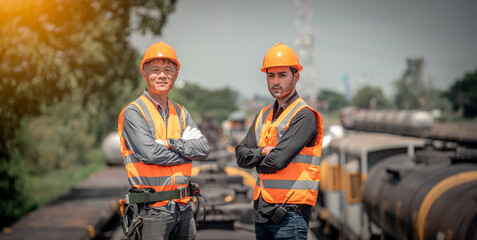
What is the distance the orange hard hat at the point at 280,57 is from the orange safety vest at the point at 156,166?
2.97 feet

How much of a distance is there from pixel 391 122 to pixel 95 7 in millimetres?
32676

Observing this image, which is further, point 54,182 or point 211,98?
point 211,98

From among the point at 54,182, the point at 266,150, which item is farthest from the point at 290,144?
the point at 54,182

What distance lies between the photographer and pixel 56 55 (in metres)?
15.6

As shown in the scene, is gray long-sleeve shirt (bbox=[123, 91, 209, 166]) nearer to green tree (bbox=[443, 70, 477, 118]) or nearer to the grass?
green tree (bbox=[443, 70, 477, 118])

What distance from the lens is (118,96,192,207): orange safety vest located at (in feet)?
12.3

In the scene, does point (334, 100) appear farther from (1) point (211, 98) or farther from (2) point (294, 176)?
(2) point (294, 176)

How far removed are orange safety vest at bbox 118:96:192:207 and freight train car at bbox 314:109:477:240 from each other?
4.22 meters

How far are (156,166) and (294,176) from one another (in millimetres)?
1099

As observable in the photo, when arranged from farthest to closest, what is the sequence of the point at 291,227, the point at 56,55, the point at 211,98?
the point at 211,98 < the point at 56,55 < the point at 291,227

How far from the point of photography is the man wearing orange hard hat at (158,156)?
144 inches

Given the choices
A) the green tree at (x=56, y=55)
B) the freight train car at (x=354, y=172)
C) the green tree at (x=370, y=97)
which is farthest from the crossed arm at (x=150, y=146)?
the green tree at (x=370, y=97)

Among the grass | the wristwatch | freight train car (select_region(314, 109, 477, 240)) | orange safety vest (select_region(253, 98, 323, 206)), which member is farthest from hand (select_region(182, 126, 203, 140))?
the grass

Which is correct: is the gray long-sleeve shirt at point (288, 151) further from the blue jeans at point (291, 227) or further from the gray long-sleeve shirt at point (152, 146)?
the gray long-sleeve shirt at point (152, 146)
